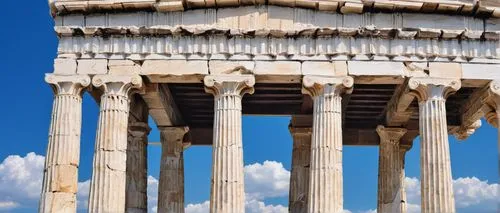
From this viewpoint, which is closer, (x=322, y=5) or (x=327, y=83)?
(x=327, y=83)

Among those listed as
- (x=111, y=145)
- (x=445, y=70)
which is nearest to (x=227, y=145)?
(x=111, y=145)

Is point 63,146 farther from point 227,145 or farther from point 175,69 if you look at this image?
point 227,145

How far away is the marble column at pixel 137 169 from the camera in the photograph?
35.8 meters

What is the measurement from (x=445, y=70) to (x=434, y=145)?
3.13 meters

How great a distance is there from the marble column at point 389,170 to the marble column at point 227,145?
10.1 metres

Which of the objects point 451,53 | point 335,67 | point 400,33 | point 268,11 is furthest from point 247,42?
point 451,53

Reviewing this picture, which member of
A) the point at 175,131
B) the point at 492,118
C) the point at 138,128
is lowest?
the point at 138,128

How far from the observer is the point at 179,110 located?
131 feet

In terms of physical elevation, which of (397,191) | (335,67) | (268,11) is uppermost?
(268,11)

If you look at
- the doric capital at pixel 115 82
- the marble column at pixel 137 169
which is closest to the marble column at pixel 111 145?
the doric capital at pixel 115 82

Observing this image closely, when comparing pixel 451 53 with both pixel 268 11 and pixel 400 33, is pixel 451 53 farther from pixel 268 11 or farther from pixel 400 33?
pixel 268 11

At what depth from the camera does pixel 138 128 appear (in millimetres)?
36094

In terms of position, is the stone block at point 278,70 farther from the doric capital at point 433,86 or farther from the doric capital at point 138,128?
the doric capital at point 138,128

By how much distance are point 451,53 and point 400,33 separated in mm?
2238
